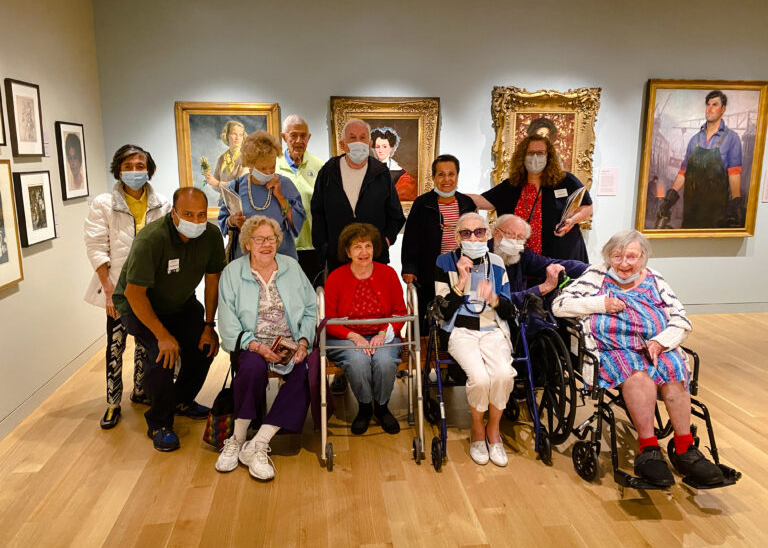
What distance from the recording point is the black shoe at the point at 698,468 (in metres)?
2.45

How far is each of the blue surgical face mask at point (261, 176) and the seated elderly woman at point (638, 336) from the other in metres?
1.74

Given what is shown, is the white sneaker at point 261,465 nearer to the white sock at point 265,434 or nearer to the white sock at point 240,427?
the white sock at point 265,434

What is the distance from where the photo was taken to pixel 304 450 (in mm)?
3066

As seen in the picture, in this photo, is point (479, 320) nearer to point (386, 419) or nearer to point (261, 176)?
point (386, 419)

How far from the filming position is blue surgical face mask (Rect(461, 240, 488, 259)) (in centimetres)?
302

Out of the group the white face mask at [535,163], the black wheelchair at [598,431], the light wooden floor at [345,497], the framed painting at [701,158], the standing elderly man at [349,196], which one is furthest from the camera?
the framed painting at [701,158]

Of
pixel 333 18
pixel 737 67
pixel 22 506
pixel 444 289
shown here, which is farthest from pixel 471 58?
pixel 22 506

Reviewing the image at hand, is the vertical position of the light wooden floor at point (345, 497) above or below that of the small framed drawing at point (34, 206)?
below

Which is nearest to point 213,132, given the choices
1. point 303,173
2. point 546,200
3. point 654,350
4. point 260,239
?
point 303,173

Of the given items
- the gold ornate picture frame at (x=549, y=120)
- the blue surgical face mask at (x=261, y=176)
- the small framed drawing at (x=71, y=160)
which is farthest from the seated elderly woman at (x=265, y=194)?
the gold ornate picture frame at (x=549, y=120)

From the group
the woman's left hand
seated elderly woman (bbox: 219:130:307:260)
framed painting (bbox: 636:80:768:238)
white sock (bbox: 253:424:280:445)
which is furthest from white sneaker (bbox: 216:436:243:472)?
framed painting (bbox: 636:80:768:238)

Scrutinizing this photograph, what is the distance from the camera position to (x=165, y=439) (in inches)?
120

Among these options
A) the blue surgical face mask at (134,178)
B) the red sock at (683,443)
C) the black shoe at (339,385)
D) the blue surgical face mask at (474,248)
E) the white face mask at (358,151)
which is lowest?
the black shoe at (339,385)

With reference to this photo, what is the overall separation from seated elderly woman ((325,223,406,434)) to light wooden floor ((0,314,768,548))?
0.30 meters
